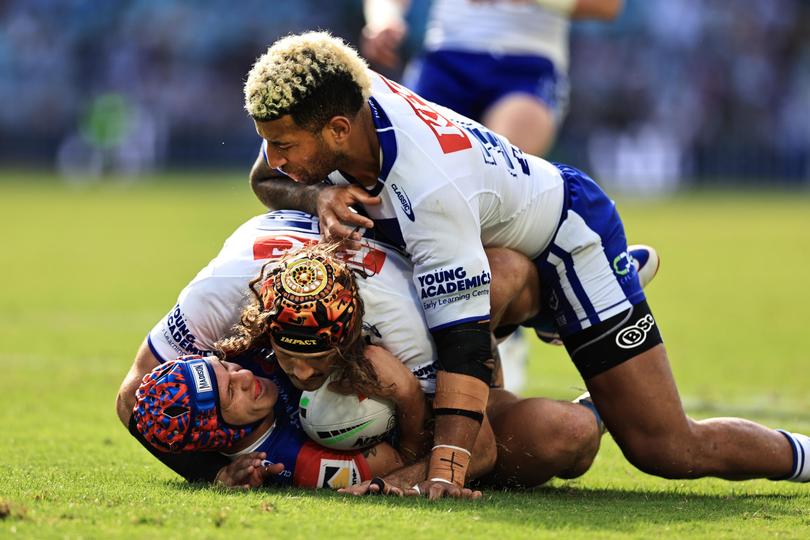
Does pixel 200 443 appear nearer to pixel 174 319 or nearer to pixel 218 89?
pixel 174 319

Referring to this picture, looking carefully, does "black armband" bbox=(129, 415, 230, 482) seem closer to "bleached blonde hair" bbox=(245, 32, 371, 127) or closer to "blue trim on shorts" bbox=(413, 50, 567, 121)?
"bleached blonde hair" bbox=(245, 32, 371, 127)

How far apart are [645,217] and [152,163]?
58.1 ft

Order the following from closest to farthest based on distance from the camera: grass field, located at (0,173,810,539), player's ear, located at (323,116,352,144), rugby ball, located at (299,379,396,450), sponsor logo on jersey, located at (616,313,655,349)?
grass field, located at (0,173,810,539) < rugby ball, located at (299,379,396,450) < player's ear, located at (323,116,352,144) < sponsor logo on jersey, located at (616,313,655,349)

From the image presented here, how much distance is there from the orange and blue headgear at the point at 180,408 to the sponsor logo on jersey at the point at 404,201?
0.97 metres

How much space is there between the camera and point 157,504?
4.51 m

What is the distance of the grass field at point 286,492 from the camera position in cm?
429

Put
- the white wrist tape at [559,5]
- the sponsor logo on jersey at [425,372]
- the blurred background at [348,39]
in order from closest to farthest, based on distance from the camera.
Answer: the sponsor logo on jersey at [425,372]
the white wrist tape at [559,5]
the blurred background at [348,39]

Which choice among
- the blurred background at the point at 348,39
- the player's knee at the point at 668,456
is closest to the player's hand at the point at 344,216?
the player's knee at the point at 668,456

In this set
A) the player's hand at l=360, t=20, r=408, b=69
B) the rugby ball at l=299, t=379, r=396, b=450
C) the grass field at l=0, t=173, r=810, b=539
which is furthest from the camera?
the player's hand at l=360, t=20, r=408, b=69

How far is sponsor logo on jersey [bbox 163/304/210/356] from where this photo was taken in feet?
16.9

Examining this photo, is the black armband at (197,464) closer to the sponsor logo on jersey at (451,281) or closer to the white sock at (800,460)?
the sponsor logo on jersey at (451,281)

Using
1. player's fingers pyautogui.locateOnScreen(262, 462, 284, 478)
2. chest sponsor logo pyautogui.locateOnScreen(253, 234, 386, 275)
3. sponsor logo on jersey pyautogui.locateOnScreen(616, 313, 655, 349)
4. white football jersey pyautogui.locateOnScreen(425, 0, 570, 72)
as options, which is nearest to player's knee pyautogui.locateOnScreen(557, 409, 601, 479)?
sponsor logo on jersey pyautogui.locateOnScreen(616, 313, 655, 349)

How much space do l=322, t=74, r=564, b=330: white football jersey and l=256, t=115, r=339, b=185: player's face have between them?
23cm

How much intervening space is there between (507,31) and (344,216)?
372 cm
